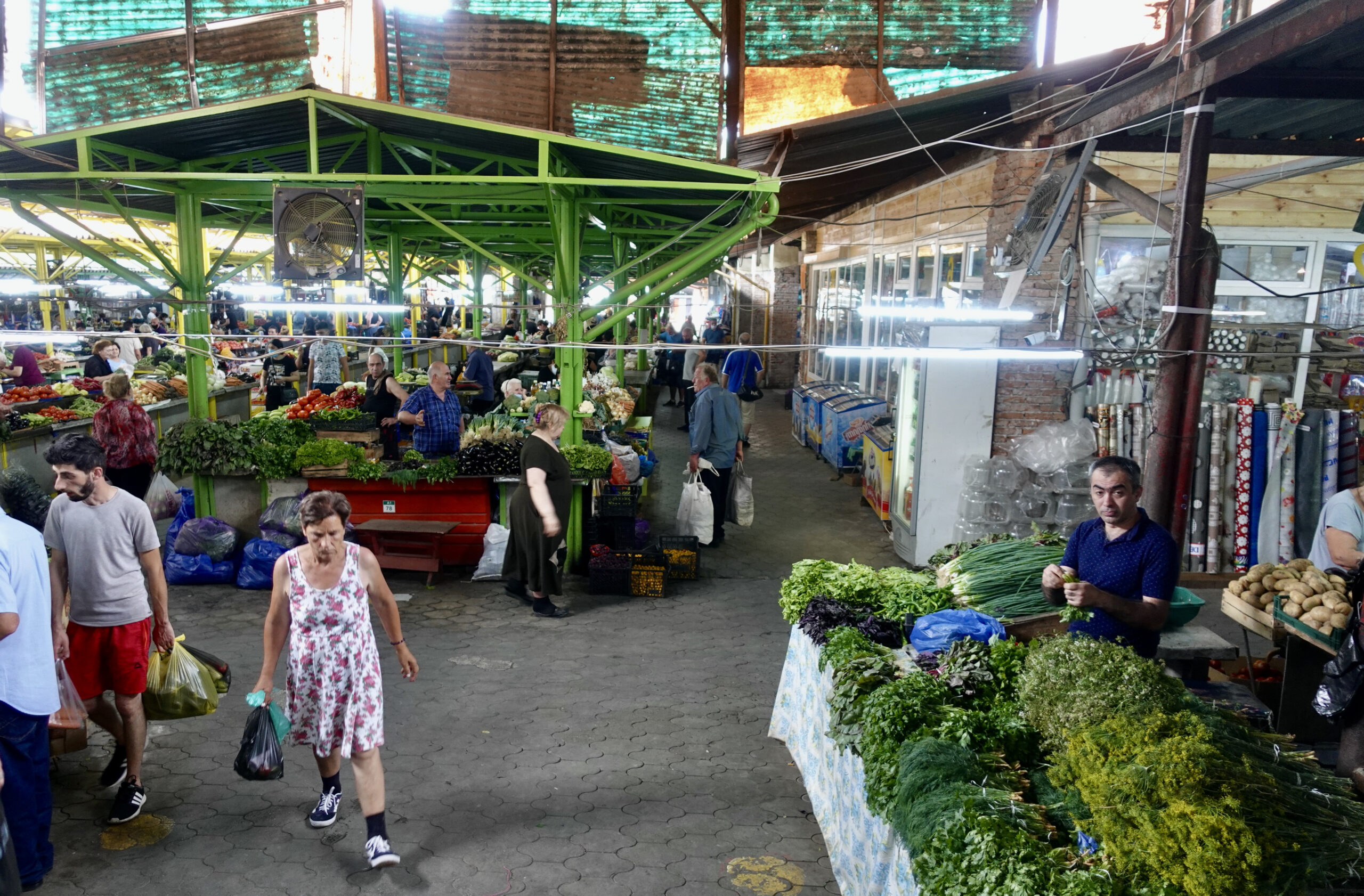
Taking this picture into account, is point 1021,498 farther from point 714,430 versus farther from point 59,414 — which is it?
point 59,414

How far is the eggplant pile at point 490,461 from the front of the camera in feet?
29.1

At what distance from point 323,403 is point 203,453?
3005mm

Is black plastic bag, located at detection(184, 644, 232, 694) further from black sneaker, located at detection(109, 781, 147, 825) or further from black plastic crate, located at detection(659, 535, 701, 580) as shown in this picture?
black plastic crate, located at detection(659, 535, 701, 580)

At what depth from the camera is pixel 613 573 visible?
27.9 feet

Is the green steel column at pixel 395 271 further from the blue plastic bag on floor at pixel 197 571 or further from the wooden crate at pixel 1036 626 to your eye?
the wooden crate at pixel 1036 626

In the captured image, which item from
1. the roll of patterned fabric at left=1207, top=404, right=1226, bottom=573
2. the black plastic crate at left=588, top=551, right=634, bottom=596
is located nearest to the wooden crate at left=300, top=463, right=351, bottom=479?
the black plastic crate at left=588, top=551, right=634, bottom=596

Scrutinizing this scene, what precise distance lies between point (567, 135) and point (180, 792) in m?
5.32

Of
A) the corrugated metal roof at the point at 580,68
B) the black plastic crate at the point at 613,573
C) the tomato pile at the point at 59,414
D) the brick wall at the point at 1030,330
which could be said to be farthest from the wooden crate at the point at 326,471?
the brick wall at the point at 1030,330

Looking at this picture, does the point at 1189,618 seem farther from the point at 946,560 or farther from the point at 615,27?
the point at 615,27

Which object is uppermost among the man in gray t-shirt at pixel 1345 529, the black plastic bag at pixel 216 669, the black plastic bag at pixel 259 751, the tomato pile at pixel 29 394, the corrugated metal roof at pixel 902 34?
the corrugated metal roof at pixel 902 34

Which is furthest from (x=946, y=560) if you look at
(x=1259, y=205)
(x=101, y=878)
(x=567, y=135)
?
(x=1259, y=205)

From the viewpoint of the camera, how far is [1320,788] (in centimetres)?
302

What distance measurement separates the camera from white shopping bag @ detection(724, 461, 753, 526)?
10094 millimetres

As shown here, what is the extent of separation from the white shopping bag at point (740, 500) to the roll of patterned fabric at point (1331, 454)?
555 cm
